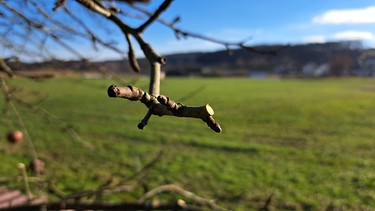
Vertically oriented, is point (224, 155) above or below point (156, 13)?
below

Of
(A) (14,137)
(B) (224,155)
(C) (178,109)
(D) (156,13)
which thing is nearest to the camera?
(C) (178,109)

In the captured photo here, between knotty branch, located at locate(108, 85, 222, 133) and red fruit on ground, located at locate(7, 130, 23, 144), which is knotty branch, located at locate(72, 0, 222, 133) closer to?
knotty branch, located at locate(108, 85, 222, 133)

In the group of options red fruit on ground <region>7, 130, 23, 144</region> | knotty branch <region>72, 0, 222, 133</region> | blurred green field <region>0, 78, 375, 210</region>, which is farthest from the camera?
blurred green field <region>0, 78, 375, 210</region>

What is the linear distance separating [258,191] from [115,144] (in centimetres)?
659

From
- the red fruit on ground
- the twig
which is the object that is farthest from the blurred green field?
the twig

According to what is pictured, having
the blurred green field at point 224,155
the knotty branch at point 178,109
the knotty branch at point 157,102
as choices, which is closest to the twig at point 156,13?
the knotty branch at point 157,102

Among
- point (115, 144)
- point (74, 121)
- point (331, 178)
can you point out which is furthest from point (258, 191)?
point (74, 121)

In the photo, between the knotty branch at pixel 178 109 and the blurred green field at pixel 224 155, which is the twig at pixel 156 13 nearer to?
the knotty branch at pixel 178 109

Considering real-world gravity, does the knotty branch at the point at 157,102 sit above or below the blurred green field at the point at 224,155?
above

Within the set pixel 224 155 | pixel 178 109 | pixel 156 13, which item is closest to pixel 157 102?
Result: pixel 178 109

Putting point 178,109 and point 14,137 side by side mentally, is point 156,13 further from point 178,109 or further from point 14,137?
point 14,137

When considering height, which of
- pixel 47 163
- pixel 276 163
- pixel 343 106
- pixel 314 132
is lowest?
pixel 47 163

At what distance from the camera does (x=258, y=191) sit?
8.85 m

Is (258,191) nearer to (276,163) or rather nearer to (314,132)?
(276,163)
